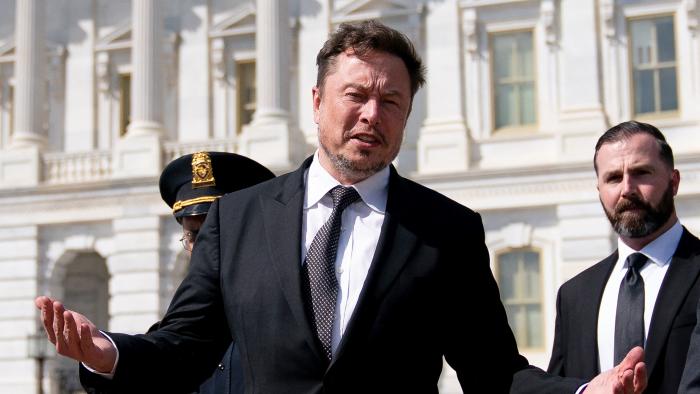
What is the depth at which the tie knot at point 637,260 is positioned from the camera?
598cm

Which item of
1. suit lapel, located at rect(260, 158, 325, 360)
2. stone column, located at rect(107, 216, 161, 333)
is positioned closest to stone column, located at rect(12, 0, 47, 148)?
stone column, located at rect(107, 216, 161, 333)

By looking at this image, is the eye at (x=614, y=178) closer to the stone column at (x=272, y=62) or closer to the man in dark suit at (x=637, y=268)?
the man in dark suit at (x=637, y=268)

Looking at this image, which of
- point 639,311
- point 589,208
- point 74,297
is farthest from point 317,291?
point 74,297

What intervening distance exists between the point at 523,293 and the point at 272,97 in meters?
7.11

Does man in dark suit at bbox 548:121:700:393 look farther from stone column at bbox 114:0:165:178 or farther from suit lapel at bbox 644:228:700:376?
stone column at bbox 114:0:165:178

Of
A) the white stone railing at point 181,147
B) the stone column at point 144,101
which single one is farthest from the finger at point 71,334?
the stone column at point 144,101

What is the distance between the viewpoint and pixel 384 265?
414 cm

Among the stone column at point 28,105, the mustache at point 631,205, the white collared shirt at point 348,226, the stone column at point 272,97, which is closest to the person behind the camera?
the white collared shirt at point 348,226

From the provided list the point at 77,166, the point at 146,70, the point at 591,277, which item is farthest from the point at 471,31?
the point at 591,277

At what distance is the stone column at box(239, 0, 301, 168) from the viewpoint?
29.7 m

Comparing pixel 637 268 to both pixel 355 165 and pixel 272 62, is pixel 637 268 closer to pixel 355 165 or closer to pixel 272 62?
pixel 355 165

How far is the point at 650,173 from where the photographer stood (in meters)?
5.92

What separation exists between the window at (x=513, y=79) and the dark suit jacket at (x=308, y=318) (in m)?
25.7

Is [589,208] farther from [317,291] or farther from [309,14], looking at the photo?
[317,291]
